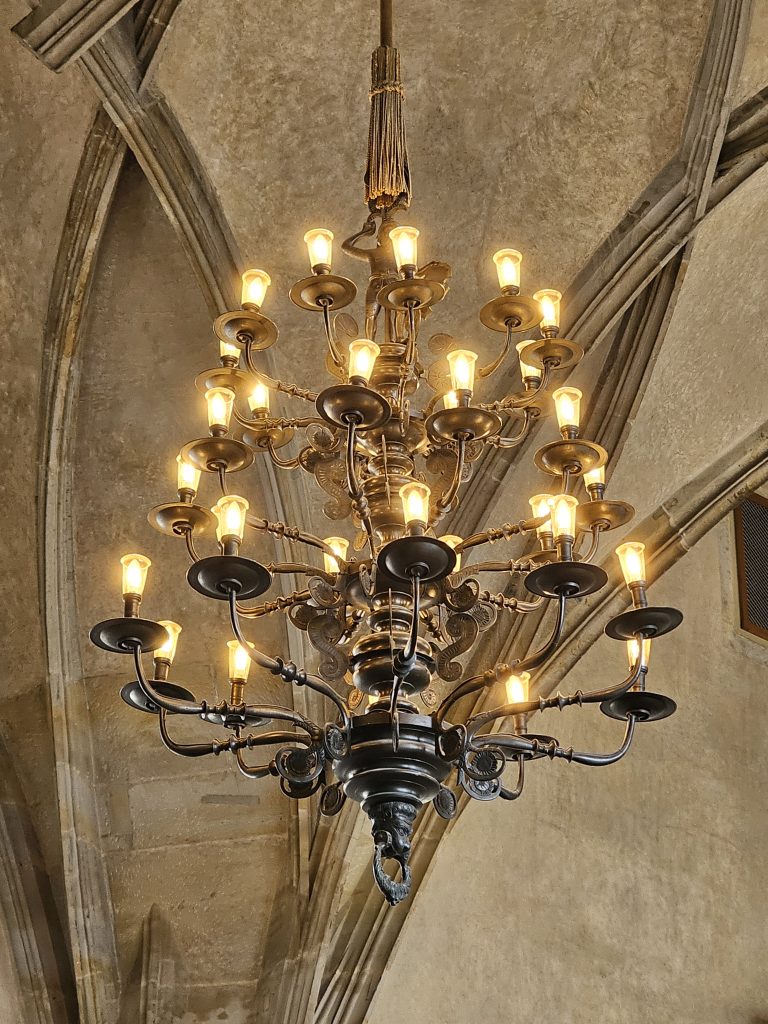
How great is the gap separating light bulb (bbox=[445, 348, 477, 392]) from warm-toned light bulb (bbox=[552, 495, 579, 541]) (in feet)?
1.58

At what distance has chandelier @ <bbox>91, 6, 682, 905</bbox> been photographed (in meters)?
3.60

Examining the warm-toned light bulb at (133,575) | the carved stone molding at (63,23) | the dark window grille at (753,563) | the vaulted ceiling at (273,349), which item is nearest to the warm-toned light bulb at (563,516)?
the warm-toned light bulb at (133,575)

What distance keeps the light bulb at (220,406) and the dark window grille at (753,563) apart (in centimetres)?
651

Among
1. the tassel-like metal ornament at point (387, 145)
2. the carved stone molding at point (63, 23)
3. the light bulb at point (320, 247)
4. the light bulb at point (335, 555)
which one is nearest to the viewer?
the light bulb at point (335, 555)

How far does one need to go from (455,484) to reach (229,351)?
0.99 metres

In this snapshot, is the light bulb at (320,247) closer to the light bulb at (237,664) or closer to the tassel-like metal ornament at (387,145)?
the tassel-like metal ornament at (387,145)

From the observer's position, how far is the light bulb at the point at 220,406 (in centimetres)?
402

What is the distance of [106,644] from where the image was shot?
11.8 feet

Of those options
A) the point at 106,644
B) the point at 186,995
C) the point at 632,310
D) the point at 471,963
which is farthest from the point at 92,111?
the point at 471,963

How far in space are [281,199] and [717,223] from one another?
2217mm

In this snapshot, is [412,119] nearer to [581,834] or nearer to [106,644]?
[106,644]

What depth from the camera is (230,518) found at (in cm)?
374

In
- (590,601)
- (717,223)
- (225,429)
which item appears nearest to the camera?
(225,429)

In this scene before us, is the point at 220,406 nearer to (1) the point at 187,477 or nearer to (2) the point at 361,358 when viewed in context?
(1) the point at 187,477
